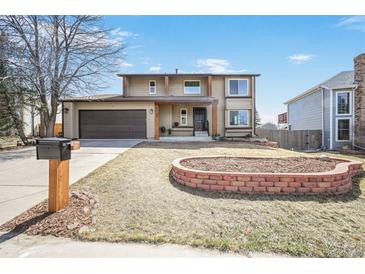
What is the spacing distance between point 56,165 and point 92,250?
1.55 metres

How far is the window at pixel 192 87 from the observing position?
1764 centimetres

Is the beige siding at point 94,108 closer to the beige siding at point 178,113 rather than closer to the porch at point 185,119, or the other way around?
the porch at point 185,119

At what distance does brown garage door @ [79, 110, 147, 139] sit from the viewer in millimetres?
15070

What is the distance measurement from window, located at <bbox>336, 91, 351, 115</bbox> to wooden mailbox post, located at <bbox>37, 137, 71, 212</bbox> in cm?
1804

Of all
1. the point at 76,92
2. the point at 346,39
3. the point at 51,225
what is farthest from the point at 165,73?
the point at 51,225

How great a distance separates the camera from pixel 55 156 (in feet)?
10.7

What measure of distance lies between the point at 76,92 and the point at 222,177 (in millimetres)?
12530

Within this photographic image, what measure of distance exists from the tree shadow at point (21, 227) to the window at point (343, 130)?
1829 cm

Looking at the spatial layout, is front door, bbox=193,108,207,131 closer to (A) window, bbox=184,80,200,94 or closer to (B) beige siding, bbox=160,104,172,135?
(A) window, bbox=184,80,200,94

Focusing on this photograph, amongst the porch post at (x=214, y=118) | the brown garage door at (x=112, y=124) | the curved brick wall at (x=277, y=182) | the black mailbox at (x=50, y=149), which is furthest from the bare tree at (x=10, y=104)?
the curved brick wall at (x=277, y=182)

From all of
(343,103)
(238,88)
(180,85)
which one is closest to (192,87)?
(180,85)

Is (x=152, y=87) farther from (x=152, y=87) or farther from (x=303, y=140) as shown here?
(x=303, y=140)

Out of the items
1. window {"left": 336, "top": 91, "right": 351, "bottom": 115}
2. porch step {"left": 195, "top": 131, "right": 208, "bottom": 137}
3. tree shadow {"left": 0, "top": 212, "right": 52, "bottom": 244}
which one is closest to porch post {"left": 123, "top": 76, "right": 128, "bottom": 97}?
porch step {"left": 195, "top": 131, "right": 208, "bottom": 137}
